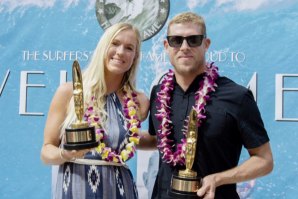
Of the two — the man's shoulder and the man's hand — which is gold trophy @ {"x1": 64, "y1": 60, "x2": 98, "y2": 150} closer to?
the man's hand

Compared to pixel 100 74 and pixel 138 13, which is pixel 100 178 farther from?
pixel 138 13

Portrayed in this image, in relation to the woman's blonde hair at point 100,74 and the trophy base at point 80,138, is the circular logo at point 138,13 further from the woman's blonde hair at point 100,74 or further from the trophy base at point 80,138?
the trophy base at point 80,138

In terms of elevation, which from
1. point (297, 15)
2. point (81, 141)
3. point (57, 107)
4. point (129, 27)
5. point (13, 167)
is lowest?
point (13, 167)

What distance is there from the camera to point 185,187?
137 cm

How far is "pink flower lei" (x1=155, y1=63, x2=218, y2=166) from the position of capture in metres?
1.55

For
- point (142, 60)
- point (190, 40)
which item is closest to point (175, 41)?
point (190, 40)

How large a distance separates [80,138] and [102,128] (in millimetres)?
283

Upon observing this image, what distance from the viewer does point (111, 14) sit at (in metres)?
2.91

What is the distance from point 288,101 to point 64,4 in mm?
1610

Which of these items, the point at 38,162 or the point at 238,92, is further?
the point at 38,162

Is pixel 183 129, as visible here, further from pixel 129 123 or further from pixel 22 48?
pixel 22 48

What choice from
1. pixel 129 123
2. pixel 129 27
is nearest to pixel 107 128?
pixel 129 123

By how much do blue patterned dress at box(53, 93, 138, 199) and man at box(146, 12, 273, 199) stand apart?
184mm

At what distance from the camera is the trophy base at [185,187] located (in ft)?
4.46
